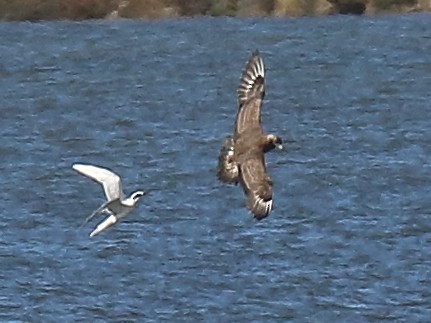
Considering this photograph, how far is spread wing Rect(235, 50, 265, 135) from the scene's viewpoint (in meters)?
11.2

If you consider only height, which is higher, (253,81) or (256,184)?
(253,81)

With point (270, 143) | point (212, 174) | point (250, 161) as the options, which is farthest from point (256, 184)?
point (212, 174)

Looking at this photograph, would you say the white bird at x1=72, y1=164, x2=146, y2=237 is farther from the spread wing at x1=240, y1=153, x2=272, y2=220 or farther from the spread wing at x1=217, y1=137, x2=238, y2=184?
the spread wing at x1=240, y1=153, x2=272, y2=220

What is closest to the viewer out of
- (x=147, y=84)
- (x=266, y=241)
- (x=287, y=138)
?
(x=266, y=241)

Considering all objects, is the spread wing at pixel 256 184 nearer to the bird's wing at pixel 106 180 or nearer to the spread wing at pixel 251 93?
the spread wing at pixel 251 93

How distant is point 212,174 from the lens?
28.1 metres

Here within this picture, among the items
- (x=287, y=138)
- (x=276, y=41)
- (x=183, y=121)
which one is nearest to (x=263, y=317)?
(x=287, y=138)

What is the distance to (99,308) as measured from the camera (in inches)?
819

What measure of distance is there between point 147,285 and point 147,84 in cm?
1810

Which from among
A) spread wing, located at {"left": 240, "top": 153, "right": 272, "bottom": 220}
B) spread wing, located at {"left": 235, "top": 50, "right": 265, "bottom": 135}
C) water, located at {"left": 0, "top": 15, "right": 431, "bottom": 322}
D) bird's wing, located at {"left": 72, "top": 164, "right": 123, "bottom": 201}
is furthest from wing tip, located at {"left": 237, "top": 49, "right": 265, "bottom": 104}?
water, located at {"left": 0, "top": 15, "right": 431, "bottom": 322}

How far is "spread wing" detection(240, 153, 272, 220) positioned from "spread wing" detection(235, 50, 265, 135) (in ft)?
1.04

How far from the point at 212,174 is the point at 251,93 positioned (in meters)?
16.8

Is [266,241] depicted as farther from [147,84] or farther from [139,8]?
[139,8]

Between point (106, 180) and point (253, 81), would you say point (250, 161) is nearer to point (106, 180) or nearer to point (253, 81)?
point (253, 81)
